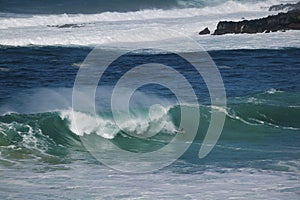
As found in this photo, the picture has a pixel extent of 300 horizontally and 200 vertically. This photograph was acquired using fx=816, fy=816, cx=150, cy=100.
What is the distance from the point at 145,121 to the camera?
17578 millimetres

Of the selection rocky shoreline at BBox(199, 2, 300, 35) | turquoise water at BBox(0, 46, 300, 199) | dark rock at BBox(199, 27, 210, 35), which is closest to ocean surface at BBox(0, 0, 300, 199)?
turquoise water at BBox(0, 46, 300, 199)

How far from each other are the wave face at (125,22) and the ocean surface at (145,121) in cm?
12

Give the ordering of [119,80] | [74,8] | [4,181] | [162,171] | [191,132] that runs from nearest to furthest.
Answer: [4,181]
[162,171]
[191,132]
[119,80]
[74,8]

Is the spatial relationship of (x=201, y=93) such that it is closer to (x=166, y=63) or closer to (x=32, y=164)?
(x=166, y=63)

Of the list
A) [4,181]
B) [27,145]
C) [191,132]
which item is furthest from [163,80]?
[4,181]

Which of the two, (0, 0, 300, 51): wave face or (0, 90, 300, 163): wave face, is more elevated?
(0, 0, 300, 51): wave face

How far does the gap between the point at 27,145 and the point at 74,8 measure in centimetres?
2797

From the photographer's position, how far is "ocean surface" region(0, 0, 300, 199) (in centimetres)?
1209

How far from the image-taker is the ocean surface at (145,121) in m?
12.1

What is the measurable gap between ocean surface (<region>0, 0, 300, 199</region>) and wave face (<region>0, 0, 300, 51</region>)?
12cm

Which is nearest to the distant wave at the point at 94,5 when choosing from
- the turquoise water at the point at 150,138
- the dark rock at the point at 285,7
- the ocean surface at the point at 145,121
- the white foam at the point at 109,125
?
the dark rock at the point at 285,7

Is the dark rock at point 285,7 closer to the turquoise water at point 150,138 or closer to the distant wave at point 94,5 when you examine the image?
the distant wave at point 94,5

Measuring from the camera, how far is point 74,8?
42.1 meters

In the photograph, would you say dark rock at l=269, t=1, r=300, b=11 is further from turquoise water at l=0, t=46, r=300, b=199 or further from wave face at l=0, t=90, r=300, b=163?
wave face at l=0, t=90, r=300, b=163
